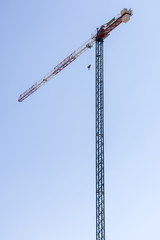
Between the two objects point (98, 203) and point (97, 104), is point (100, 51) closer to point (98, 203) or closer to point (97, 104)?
point (97, 104)

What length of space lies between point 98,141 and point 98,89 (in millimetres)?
11159

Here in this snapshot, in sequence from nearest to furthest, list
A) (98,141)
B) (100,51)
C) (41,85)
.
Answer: (98,141), (100,51), (41,85)

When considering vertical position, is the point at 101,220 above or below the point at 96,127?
below

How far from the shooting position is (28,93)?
11469 cm

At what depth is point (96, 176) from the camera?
7544cm

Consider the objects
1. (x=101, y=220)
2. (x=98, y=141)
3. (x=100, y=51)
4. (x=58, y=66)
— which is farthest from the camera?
(x=58, y=66)

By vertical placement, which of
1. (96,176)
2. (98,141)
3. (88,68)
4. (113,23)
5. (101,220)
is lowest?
(101,220)

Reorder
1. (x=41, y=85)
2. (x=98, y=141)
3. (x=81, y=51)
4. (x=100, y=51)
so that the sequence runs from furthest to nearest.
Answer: (x=41, y=85) < (x=81, y=51) < (x=100, y=51) < (x=98, y=141)

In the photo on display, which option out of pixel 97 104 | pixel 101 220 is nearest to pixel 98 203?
pixel 101 220

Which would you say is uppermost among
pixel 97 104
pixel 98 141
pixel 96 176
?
pixel 97 104

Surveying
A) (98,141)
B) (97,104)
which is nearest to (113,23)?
(97,104)

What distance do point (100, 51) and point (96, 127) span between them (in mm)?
17201

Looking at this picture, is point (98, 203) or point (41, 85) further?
point (41, 85)

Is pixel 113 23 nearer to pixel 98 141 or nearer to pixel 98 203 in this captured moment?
pixel 98 141
